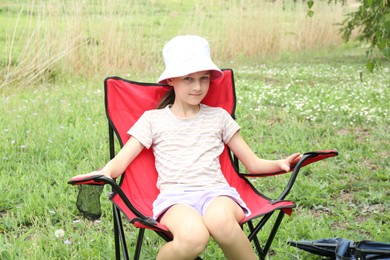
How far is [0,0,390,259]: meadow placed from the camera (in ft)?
10.1

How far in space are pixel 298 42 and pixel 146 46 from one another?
3965 millimetres

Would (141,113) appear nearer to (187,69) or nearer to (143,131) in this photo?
(143,131)

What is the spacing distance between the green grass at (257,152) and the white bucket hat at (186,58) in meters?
0.84

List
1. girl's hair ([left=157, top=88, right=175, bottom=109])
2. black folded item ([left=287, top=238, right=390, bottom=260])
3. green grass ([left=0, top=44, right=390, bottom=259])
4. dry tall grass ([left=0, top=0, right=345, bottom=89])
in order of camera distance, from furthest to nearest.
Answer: dry tall grass ([left=0, top=0, right=345, bottom=89]) < green grass ([left=0, top=44, right=390, bottom=259]) < girl's hair ([left=157, top=88, right=175, bottom=109]) < black folded item ([left=287, top=238, right=390, bottom=260])

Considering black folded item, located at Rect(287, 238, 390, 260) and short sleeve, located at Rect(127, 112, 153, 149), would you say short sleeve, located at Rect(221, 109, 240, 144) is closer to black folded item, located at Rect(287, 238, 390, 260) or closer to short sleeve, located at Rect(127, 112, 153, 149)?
short sleeve, located at Rect(127, 112, 153, 149)

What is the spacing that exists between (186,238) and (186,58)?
0.78m

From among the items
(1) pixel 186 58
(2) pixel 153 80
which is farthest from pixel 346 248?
(2) pixel 153 80

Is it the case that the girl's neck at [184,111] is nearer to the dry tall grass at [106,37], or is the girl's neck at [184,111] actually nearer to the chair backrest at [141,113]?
the chair backrest at [141,113]

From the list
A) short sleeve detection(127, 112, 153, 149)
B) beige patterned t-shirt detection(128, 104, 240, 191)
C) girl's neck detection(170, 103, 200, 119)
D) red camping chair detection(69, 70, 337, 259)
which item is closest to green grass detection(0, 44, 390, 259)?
red camping chair detection(69, 70, 337, 259)

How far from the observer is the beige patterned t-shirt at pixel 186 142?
2568 millimetres

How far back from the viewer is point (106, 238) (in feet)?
9.60

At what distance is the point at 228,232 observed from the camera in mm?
2234

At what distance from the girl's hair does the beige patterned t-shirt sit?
8 centimetres

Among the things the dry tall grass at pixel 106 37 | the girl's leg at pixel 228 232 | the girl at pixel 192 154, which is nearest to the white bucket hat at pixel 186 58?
the girl at pixel 192 154
